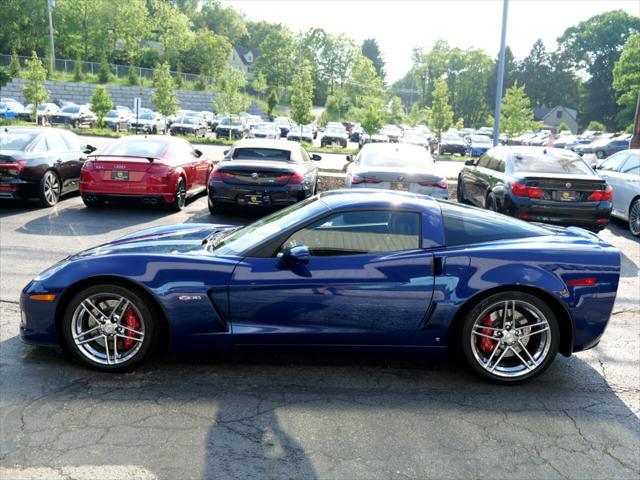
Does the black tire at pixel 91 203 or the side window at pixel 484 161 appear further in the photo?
the side window at pixel 484 161

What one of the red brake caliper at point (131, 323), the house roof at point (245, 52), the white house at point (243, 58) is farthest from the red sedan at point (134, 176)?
the house roof at point (245, 52)

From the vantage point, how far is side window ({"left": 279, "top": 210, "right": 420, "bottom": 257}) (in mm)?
4590

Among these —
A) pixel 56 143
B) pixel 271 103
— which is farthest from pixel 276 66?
pixel 56 143

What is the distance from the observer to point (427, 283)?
4.46 m

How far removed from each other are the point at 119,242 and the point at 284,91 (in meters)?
80.1

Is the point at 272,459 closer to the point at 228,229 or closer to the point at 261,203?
the point at 228,229

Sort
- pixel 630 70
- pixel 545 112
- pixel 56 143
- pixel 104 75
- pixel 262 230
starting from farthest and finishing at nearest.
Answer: pixel 545 112 → pixel 630 70 → pixel 104 75 → pixel 56 143 → pixel 262 230

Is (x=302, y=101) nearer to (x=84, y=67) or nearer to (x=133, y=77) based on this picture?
(x=133, y=77)

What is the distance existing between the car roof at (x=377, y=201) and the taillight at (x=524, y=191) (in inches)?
224

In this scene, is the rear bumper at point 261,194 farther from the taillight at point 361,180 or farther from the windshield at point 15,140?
the windshield at point 15,140

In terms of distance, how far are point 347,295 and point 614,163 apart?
35.3 feet

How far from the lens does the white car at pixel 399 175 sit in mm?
10289

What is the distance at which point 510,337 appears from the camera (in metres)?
4.58

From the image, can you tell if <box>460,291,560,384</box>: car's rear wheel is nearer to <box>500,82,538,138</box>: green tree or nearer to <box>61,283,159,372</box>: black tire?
<box>61,283,159,372</box>: black tire
